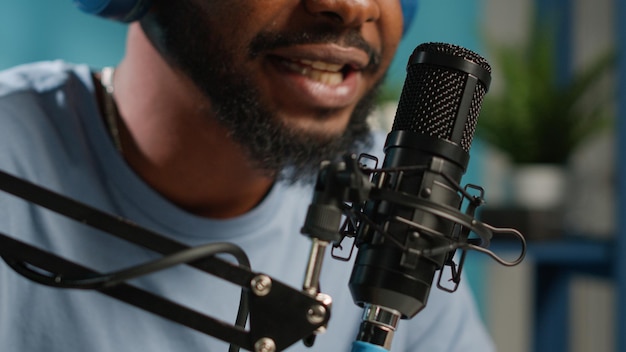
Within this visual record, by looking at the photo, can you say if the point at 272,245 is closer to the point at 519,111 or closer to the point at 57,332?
the point at 57,332

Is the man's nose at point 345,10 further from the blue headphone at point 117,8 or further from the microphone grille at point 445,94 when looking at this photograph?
the microphone grille at point 445,94

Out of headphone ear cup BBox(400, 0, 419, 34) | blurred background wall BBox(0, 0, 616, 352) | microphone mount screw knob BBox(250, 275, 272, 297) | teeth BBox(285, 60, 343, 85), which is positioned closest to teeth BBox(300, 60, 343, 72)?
teeth BBox(285, 60, 343, 85)

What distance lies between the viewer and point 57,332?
0.88 m

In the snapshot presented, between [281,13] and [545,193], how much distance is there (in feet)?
5.07

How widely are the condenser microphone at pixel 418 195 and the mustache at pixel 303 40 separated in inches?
10.0

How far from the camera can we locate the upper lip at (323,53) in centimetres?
82

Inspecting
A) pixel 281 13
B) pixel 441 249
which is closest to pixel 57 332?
pixel 281 13

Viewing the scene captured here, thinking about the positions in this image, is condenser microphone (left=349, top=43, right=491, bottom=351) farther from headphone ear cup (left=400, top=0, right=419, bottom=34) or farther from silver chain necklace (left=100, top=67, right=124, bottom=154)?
silver chain necklace (left=100, top=67, right=124, bottom=154)

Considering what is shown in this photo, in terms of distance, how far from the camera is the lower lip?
0.85 metres

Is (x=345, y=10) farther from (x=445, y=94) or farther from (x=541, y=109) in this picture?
(x=541, y=109)

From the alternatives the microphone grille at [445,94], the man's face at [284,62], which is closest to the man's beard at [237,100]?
the man's face at [284,62]

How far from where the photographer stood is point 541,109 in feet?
7.25

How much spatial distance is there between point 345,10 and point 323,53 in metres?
0.05

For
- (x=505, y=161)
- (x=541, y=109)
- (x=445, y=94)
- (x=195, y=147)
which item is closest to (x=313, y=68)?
(x=195, y=147)
